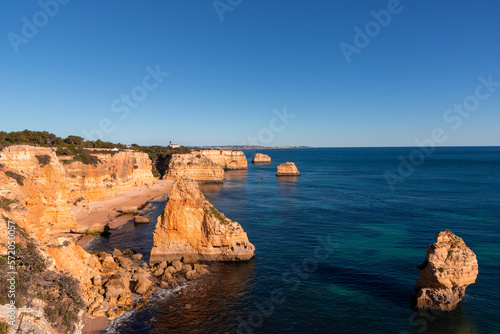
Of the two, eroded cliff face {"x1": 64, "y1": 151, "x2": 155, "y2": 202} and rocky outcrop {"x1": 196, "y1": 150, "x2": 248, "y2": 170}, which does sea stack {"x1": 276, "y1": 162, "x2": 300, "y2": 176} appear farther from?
eroded cliff face {"x1": 64, "y1": 151, "x2": 155, "y2": 202}

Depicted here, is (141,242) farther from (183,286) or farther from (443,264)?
(443,264)

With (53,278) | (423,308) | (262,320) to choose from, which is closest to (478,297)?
(423,308)

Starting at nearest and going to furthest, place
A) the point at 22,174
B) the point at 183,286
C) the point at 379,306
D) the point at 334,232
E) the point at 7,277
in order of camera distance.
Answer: the point at 7,277 < the point at 379,306 < the point at 183,286 < the point at 22,174 < the point at 334,232

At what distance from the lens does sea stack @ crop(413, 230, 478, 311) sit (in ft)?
66.5

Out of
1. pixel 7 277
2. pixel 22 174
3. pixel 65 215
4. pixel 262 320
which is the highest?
pixel 22 174

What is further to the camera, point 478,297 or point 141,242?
point 141,242

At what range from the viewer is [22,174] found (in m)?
33.6

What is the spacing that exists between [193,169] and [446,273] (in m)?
90.0

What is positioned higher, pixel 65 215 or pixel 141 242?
pixel 65 215

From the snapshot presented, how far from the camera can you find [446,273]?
2025 centimetres

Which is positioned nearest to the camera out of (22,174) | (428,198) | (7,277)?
(7,277)

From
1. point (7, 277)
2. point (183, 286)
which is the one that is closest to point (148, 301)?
point (183, 286)

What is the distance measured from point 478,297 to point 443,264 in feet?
20.2

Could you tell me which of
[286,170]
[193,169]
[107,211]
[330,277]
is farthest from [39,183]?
[286,170]
